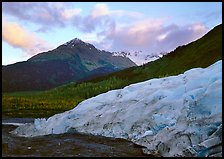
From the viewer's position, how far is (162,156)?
11.2 metres

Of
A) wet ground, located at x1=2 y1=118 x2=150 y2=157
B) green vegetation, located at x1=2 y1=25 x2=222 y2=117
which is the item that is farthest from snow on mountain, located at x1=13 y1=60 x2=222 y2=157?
green vegetation, located at x1=2 y1=25 x2=222 y2=117

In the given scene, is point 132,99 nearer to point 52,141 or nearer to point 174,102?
point 174,102

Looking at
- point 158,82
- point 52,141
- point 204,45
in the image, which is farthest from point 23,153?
point 204,45

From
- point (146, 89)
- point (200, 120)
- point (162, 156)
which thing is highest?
point (146, 89)

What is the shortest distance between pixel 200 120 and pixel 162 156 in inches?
70.7

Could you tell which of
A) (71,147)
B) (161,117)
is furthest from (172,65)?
(71,147)

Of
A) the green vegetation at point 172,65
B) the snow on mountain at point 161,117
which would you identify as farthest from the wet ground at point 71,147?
the green vegetation at point 172,65

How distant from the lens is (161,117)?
44.2 feet

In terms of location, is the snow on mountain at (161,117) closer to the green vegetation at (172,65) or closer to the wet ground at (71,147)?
the wet ground at (71,147)

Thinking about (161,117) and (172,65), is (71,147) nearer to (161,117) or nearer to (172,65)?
(161,117)

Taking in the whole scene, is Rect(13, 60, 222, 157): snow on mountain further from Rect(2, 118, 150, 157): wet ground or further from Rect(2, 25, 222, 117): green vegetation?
Rect(2, 25, 222, 117): green vegetation

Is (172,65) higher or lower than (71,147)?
higher

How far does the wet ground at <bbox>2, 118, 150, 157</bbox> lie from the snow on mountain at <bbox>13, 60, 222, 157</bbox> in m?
0.60

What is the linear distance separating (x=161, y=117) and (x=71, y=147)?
3.43 metres
